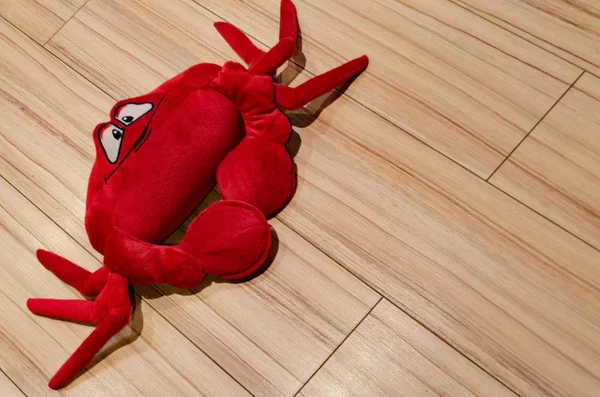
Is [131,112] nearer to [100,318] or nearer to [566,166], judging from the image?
[100,318]

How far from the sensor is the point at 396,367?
0.88 m

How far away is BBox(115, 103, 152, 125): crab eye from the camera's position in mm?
921

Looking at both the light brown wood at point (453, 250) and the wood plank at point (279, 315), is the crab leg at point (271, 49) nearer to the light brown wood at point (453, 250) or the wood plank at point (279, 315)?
the light brown wood at point (453, 250)

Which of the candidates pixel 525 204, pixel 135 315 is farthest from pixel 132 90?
pixel 525 204

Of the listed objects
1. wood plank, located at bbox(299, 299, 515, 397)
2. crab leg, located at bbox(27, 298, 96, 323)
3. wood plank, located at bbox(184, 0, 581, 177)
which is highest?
wood plank, located at bbox(184, 0, 581, 177)

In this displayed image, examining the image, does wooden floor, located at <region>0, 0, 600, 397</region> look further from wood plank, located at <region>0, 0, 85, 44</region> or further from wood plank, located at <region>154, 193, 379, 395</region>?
wood plank, located at <region>0, 0, 85, 44</region>

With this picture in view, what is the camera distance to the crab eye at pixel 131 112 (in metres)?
0.92

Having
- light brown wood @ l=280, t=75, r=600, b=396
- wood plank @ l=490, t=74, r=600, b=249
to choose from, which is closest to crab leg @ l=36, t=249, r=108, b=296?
light brown wood @ l=280, t=75, r=600, b=396

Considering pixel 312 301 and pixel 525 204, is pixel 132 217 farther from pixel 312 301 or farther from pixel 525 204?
pixel 525 204

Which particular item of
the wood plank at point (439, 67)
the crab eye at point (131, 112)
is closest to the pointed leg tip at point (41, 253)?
the crab eye at point (131, 112)

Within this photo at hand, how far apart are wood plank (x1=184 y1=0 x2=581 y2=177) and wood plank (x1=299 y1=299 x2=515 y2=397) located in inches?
10.4

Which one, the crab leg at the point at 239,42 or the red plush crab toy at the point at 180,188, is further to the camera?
the crab leg at the point at 239,42

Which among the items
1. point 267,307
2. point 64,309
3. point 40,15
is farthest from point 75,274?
point 40,15

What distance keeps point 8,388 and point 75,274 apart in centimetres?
19
